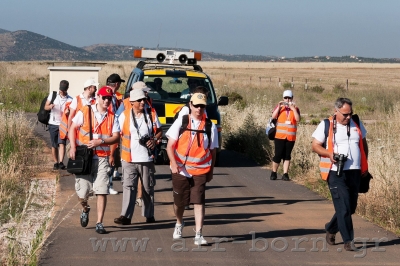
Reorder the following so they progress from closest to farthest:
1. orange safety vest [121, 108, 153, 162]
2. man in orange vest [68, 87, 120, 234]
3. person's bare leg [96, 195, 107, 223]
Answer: person's bare leg [96, 195, 107, 223] → man in orange vest [68, 87, 120, 234] → orange safety vest [121, 108, 153, 162]

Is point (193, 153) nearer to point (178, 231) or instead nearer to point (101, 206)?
point (178, 231)

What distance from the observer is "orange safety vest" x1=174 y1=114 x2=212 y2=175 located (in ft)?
28.5

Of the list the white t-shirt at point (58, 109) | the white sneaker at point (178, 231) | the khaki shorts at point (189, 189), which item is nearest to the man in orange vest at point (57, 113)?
the white t-shirt at point (58, 109)

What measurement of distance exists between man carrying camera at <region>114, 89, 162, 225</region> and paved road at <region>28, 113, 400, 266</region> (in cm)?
38

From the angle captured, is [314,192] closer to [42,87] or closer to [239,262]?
[239,262]

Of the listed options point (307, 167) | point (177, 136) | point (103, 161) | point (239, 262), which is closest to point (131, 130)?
point (103, 161)

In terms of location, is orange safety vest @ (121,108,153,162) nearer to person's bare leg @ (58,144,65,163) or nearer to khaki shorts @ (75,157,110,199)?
khaki shorts @ (75,157,110,199)

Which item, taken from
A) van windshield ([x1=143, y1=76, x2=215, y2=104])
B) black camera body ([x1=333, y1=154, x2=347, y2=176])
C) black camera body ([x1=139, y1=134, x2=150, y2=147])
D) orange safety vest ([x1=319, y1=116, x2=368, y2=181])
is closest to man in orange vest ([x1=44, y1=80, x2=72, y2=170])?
van windshield ([x1=143, y1=76, x2=215, y2=104])

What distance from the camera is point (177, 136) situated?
869 cm

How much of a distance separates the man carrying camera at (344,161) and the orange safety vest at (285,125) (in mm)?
5550

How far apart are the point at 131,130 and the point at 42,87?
3218 centimetres

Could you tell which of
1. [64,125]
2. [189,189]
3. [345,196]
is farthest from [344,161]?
[64,125]

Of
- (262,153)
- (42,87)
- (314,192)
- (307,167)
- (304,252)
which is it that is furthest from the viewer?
(42,87)

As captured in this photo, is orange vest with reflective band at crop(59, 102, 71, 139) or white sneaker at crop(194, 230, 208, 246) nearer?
white sneaker at crop(194, 230, 208, 246)
